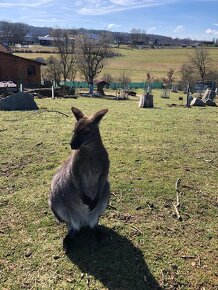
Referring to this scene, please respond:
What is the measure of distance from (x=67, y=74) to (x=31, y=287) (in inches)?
1868

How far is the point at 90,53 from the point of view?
41.8 metres

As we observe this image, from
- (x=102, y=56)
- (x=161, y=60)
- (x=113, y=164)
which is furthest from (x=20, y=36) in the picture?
(x=113, y=164)

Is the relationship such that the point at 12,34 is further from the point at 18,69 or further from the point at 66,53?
the point at 18,69

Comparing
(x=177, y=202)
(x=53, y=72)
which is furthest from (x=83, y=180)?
Answer: (x=53, y=72)

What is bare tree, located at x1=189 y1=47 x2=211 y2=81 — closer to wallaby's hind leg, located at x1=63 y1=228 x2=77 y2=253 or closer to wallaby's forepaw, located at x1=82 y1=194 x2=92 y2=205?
wallaby's hind leg, located at x1=63 y1=228 x2=77 y2=253

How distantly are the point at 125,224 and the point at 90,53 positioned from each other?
38520mm

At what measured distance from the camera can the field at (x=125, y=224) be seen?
4125mm

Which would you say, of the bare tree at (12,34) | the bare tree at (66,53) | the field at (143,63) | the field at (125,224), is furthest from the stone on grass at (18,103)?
the bare tree at (12,34)

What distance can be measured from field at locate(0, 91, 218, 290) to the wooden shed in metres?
27.9

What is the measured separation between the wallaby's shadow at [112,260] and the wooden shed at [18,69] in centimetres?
3229

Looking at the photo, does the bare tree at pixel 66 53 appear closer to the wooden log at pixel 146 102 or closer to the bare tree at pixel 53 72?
the bare tree at pixel 53 72

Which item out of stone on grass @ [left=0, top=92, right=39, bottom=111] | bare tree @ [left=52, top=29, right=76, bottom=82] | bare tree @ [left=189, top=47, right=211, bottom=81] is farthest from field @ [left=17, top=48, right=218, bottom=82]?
stone on grass @ [left=0, top=92, right=39, bottom=111]

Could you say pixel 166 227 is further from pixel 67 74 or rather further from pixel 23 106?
pixel 67 74

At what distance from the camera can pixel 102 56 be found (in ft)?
138
